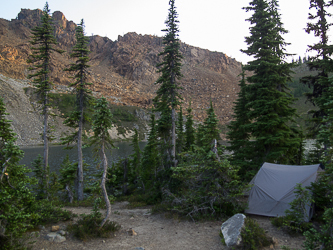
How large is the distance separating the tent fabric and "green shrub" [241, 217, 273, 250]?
377 cm

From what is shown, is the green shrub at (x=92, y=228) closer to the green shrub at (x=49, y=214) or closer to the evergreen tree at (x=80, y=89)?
the green shrub at (x=49, y=214)

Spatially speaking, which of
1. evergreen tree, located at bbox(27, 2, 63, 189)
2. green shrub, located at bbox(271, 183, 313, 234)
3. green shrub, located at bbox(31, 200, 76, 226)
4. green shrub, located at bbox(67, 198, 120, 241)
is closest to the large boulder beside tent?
green shrub, located at bbox(271, 183, 313, 234)

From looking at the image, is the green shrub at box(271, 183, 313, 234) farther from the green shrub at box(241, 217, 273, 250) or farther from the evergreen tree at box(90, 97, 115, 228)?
the evergreen tree at box(90, 97, 115, 228)

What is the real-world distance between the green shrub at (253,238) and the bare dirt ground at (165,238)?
0.33 m

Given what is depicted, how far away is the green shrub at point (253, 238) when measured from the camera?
7.98 metres

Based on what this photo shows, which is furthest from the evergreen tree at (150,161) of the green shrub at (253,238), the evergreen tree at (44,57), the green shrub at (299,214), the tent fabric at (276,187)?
the green shrub at (253,238)

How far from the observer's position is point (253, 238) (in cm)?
820

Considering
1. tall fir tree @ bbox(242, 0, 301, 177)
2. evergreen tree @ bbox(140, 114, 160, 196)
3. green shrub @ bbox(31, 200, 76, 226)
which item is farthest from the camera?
evergreen tree @ bbox(140, 114, 160, 196)

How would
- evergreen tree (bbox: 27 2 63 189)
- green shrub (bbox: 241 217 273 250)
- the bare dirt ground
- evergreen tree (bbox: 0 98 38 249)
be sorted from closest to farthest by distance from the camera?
evergreen tree (bbox: 0 98 38 249) < green shrub (bbox: 241 217 273 250) < the bare dirt ground < evergreen tree (bbox: 27 2 63 189)

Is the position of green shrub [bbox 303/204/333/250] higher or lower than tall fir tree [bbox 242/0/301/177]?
lower

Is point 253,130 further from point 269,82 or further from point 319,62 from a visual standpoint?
point 319,62

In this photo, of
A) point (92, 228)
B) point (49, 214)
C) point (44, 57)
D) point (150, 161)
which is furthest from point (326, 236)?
point (44, 57)

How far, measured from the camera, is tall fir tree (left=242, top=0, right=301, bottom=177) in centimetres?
1638


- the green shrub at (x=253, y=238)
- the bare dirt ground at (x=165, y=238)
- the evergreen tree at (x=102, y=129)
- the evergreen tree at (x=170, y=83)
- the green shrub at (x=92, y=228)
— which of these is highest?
the evergreen tree at (x=170, y=83)
